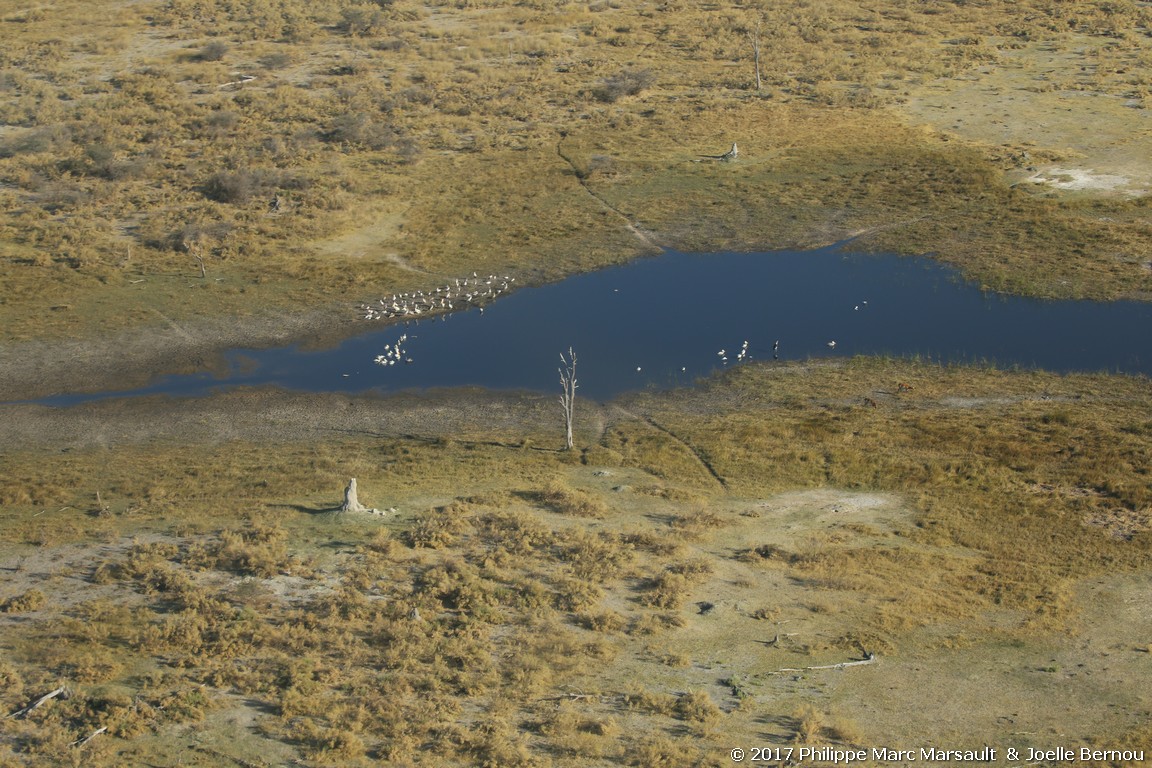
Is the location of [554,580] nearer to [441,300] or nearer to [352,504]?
[352,504]

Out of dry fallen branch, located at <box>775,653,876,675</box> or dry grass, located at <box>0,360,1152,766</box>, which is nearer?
dry grass, located at <box>0,360,1152,766</box>

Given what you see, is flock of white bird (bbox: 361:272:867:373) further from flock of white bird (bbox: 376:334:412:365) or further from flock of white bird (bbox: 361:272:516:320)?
flock of white bird (bbox: 376:334:412:365)

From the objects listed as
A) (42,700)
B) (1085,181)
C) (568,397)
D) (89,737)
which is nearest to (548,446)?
(568,397)

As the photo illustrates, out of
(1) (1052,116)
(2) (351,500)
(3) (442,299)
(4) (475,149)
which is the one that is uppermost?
(1) (1052,116)

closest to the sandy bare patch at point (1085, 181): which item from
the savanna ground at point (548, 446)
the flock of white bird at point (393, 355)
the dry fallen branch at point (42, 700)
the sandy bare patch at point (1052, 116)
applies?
the sandy bare patch at point (1052, 116)

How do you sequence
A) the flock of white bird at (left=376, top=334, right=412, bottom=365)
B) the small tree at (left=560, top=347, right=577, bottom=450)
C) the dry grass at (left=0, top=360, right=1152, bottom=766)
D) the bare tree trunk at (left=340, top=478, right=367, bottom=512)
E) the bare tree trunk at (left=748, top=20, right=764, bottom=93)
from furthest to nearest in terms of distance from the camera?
1. the bare tree trunk at (left=748, top=20, right=764, bottom=93)
2. the flock of white bird at (left=376, top=334, right=412, bottom=365)
3. the small tree at (left=560, top=347, right=577, bottom=450)
4. the bare tree trunk at (left=340, top=478, right=367, bottom=512)
5. the dry grass at (left=0, top=360, right=1152, bottom=766)

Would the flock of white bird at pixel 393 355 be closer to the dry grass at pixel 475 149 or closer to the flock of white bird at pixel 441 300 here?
the flock of white bird at pixel 441 300

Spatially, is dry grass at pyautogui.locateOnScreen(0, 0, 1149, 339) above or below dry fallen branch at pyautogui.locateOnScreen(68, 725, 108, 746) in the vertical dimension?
above

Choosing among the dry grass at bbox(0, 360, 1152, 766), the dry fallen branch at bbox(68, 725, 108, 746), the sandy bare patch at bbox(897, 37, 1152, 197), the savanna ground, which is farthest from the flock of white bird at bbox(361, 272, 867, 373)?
the dry fallen branch at bbox(68, 725, 108, 746)
